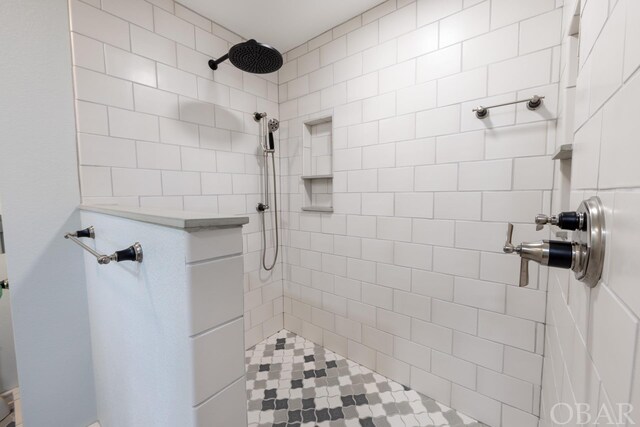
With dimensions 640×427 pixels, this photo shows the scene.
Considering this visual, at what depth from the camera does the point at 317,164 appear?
187cm

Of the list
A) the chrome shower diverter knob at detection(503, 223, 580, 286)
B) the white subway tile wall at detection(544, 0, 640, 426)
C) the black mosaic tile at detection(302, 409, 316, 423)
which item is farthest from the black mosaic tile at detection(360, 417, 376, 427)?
the chrome shower diverter knob at detection(503, 223, 580, 286)

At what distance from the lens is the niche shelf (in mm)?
1803

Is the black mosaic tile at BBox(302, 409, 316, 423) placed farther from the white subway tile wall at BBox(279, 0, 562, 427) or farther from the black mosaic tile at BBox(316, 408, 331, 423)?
the white subway tile wall at BBox(279, 0, 562, 427)

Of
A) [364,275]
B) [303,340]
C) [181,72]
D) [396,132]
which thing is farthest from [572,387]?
[181,72]

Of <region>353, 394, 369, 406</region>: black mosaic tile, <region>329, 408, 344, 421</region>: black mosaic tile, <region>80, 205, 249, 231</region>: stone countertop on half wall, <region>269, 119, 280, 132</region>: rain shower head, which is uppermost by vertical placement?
<region>269, 119, 280, 132</region>: rain shower head

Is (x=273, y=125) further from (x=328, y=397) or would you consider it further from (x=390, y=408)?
(x=390, y=408)

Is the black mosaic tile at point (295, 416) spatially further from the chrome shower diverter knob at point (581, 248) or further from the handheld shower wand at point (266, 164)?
the chrome shower diverter knob at point (581, 248)

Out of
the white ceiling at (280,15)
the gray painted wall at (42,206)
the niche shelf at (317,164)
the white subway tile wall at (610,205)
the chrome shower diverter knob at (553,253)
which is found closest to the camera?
the white subway tile wall at (610,205)

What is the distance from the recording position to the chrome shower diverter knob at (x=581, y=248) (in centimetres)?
36

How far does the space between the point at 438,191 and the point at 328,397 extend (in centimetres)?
125

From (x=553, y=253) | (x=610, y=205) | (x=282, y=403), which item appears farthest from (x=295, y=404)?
(x=610, y=205)

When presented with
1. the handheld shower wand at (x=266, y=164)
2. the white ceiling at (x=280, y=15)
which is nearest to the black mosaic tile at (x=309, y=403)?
the handheld shower wand at (x=266, y=164)

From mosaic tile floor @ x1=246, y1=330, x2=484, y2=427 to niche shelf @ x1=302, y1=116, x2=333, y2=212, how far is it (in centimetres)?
103

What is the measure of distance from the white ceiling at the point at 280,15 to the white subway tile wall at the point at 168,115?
0.31ft
